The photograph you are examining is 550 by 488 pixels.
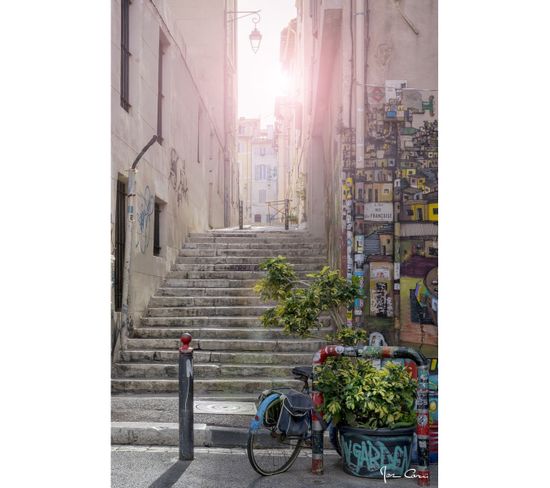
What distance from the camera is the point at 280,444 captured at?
534cm

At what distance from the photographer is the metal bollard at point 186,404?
214 inches

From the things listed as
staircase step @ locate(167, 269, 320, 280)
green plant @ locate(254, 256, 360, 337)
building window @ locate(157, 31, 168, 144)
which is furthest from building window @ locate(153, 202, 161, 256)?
green plant @ locate(254, 256, 360, 337)

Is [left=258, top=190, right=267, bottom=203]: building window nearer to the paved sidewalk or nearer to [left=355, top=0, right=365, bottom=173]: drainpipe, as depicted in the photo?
[left=355, top=0, right=365, bottom=173]: drainpipe

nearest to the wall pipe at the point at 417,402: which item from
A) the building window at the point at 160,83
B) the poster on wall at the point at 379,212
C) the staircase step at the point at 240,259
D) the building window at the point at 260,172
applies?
the poster on wall at the point at 379,212

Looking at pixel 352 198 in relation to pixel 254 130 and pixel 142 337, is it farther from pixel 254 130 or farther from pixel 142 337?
pixel 254 130

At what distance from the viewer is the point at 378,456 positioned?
204 inches

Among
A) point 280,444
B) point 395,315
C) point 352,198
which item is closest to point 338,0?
point 352,198

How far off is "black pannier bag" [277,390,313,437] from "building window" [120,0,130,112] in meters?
5.59

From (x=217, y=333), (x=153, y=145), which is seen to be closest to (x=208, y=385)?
(x=217, y=333)

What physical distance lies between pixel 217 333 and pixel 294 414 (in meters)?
4.28

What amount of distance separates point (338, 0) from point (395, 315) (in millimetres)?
4295

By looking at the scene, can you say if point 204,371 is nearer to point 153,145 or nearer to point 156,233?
point 156,233

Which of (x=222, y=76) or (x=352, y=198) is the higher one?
(x=222, y=76)
